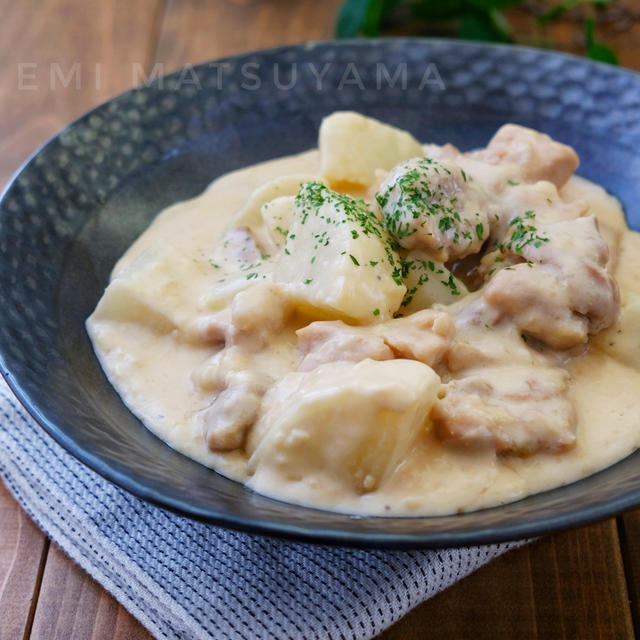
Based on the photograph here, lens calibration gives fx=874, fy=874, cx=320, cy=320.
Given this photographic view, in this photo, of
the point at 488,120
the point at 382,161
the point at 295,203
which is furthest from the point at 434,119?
the point at 295,203

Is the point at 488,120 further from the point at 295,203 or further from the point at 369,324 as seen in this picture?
the point at 369,324

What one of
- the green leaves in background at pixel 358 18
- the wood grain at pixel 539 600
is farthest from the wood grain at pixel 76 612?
the green leaves in background at pixel 358 18

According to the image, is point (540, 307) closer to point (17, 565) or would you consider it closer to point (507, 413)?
point (507, 413)

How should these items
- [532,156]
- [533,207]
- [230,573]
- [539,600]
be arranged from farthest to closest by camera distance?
[532,156], [533,207], [539,600], [230,573]

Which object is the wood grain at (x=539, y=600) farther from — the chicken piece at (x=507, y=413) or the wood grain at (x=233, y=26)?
the wood grain at (x=233, y=26)

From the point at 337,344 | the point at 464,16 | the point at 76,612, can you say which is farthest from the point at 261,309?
the point at 464,16

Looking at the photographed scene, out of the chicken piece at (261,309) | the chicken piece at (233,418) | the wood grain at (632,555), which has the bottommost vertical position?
the wood grain at (632,555)
